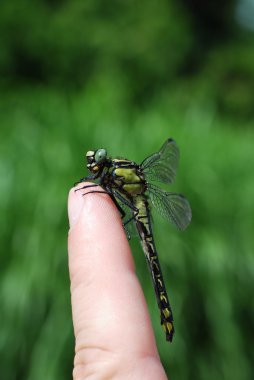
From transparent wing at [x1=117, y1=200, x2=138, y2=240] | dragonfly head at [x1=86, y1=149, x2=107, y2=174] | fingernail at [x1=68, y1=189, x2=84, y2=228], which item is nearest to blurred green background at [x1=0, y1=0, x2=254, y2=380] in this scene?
transparent wing at [x1=117, y1=200, x2=138, y2=240]

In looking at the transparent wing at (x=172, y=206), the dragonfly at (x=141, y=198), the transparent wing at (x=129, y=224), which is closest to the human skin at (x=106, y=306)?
the dragonfly at (x=141, y=198)

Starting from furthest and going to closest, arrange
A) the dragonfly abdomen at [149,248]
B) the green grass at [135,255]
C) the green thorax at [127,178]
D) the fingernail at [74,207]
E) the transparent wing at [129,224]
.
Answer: the green grass at [135,255], the transparent wing at [129,224], the green thorax at [127,178], the dragonfly abdomen at [149,248], the fingernail at [74,207]

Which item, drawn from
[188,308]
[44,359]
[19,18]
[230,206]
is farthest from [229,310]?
[19,18]

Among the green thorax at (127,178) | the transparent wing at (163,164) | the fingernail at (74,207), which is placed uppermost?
the transparent wing at (163,164)

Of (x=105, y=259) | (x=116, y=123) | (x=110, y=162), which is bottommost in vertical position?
(x=105, y=259)

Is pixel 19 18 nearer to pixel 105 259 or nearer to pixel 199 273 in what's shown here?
pixel 199 273

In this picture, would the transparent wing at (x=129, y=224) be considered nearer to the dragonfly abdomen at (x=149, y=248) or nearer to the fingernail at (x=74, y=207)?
the dragonfly abdomen at (x=149, y=248)

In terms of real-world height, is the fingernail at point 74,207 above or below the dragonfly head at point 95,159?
below

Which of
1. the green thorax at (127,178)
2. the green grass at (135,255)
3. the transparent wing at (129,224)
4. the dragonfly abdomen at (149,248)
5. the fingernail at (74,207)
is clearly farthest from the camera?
the green grass at (135,255)
